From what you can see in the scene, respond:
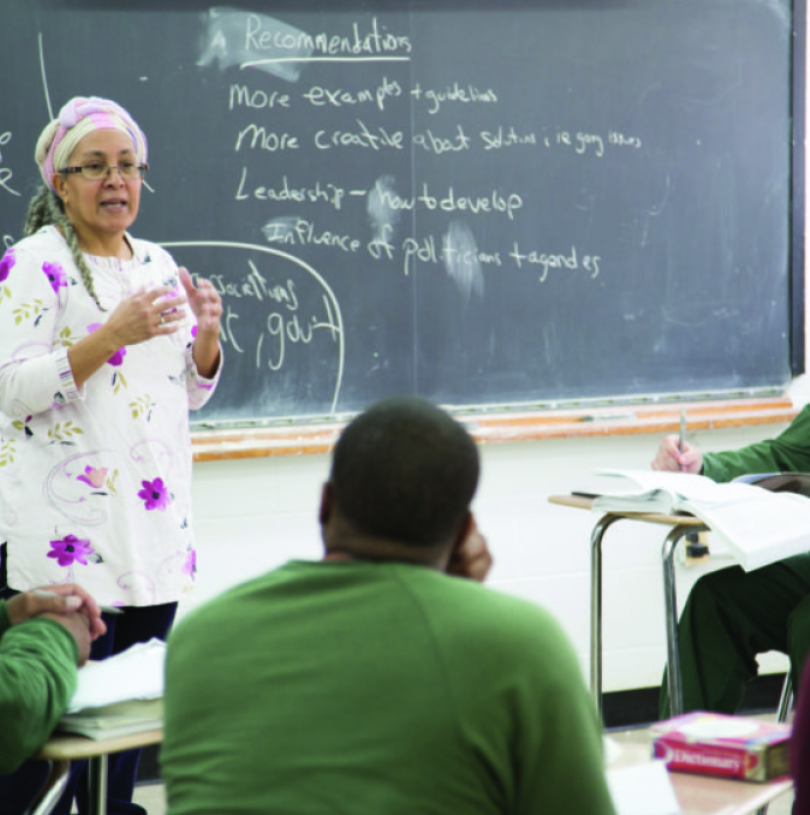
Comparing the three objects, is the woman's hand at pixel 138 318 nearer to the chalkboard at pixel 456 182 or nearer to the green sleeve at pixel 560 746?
the chalkboard at pixel 456 182

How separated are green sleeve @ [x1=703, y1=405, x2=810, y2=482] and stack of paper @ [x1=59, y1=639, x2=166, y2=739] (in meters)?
1.69

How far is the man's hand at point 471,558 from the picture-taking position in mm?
1253

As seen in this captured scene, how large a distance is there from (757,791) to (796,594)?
1.47 metres

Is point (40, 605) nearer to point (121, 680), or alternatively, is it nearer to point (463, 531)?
point (121, 680)

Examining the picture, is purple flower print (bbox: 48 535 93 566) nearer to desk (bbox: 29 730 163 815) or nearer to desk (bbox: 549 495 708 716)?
desk (bbox: 29 730 163 815)

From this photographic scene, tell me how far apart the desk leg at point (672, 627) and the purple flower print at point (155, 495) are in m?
1.01

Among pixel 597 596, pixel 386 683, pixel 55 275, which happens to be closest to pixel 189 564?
pixel 55 275

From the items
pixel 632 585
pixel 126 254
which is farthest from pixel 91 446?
pixel 632 585

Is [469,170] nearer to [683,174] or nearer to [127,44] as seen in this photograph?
[683,174]

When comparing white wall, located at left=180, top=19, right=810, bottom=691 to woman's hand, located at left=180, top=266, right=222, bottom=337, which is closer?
woman's hand, located at left=180, top=266, right=222, bottom=337

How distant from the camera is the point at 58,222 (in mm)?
2312

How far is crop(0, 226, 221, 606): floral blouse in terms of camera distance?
7.20 ft

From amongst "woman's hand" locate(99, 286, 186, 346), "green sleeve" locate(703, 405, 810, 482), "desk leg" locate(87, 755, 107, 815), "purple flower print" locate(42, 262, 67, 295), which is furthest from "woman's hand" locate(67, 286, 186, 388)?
"green sleeve" locate(703, 405, 810, 482)

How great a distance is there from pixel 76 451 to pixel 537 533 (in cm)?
168
